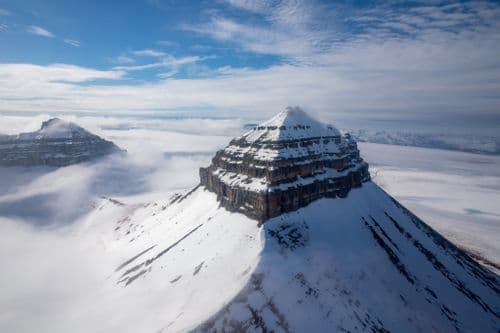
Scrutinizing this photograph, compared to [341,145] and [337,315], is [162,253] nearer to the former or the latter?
[337,315]

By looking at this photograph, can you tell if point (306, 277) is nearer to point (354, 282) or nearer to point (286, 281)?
point (286, 281)

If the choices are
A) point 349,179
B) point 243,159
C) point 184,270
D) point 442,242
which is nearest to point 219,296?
point 184,270

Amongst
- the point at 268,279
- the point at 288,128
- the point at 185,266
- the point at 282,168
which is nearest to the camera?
the point at 268,279

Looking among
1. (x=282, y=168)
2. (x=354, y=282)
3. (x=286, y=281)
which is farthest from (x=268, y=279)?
(x=282, y=168)

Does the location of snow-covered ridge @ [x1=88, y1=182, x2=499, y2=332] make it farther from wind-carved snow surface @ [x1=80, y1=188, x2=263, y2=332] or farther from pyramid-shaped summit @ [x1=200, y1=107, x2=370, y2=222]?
pyramid-shaped summit @ [x1=200, y1=107, x2=370, y2=222]

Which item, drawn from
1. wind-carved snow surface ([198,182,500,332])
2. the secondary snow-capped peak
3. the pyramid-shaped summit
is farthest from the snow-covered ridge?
the secondary snow-capped peak

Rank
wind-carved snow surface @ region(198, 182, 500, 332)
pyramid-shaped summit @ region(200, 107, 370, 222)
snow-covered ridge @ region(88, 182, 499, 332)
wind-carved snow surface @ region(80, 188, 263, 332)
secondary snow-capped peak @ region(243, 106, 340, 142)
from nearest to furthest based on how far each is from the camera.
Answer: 1. wind-carved snow surface @ region(198, 182, 500, 332)
2. snow-covered ridge @ region(88, 182, 499, 332)
3. wind-carved snow surface @ region(80, 188, 263, 332)
4. pyramid-shaped summit @ region(200, 107, 370, 222)
5. secondary snow-capped peak @ region(243, 106, 340, 142)

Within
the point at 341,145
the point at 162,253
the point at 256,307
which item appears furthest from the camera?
the point at 341,145
